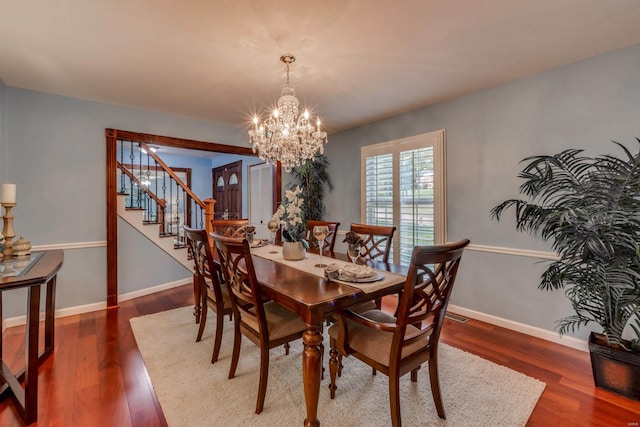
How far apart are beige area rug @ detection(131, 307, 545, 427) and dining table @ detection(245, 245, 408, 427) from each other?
307 millimetres

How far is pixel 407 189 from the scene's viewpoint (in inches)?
144

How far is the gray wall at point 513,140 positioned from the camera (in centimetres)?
229

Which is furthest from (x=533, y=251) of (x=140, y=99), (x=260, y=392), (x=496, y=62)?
(x=140, y=99)

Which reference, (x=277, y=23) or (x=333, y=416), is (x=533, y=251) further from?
(x=277, y=23)

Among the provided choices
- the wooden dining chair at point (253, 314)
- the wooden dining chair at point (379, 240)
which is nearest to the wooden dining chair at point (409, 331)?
the wooden dining chair at point (253, 314)

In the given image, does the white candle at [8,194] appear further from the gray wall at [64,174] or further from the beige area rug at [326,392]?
the beige area rug at [326,392]

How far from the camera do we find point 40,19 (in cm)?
183

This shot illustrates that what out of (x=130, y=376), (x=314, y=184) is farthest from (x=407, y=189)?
(x=130, y=376)

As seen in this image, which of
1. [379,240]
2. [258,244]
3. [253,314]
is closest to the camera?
[253,314]

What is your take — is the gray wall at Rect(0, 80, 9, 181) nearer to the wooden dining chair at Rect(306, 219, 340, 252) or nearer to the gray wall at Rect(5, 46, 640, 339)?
the gray wall at Rect(5, 46, 640, 339)

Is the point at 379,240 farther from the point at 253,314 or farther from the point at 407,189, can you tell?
the point at 253,314

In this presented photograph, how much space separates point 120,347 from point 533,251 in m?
3.90

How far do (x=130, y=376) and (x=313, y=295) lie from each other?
5.41ft

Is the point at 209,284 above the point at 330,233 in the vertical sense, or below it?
below
